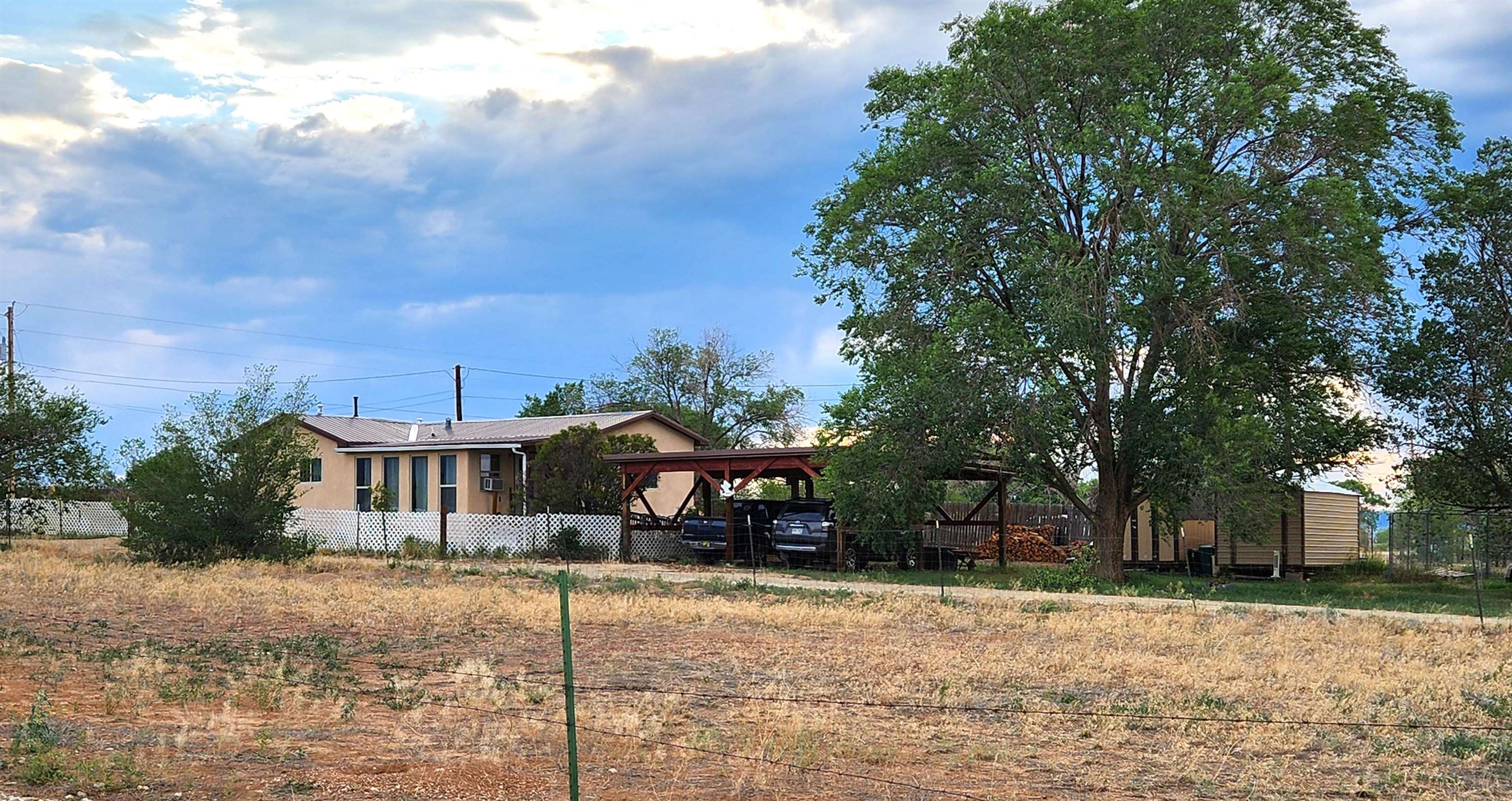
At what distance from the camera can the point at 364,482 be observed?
1686 inches

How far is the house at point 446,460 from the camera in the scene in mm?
39688

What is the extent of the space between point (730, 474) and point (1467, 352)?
16383mm

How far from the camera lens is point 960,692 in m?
11.6

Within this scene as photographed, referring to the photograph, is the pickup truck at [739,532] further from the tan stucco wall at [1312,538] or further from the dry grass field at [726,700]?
the dry grass field at [726,700]

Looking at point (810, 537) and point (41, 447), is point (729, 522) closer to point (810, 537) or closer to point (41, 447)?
point (810, 537)

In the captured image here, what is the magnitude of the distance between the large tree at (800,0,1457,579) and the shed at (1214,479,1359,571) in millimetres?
4207

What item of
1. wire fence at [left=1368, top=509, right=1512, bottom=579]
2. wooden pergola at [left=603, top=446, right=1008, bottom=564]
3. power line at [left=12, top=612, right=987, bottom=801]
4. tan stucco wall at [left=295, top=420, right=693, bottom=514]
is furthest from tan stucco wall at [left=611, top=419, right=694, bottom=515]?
power line at [left=12, top=612, right=987, bottom=801]

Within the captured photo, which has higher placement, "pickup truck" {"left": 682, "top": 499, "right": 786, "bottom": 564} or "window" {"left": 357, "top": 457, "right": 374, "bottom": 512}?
"window" {"left": 357, "top": 457, "right": 374, "bottom": 512}

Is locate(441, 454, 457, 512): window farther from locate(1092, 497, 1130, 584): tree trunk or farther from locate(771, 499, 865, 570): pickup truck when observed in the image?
locate(1092, 497, 1130, 584): tree trunk

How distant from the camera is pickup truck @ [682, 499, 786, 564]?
32.9m

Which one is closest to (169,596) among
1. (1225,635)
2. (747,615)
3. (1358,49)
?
(747,615)

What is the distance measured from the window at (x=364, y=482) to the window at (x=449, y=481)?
128 inches

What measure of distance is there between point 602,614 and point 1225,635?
25.8ft

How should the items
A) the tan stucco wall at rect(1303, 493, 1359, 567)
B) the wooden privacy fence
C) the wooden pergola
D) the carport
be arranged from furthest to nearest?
the wooden privacy fence
the tan stucco wall at rect(1303, 493, 1359, 567)
the carport
the wooden pergola
